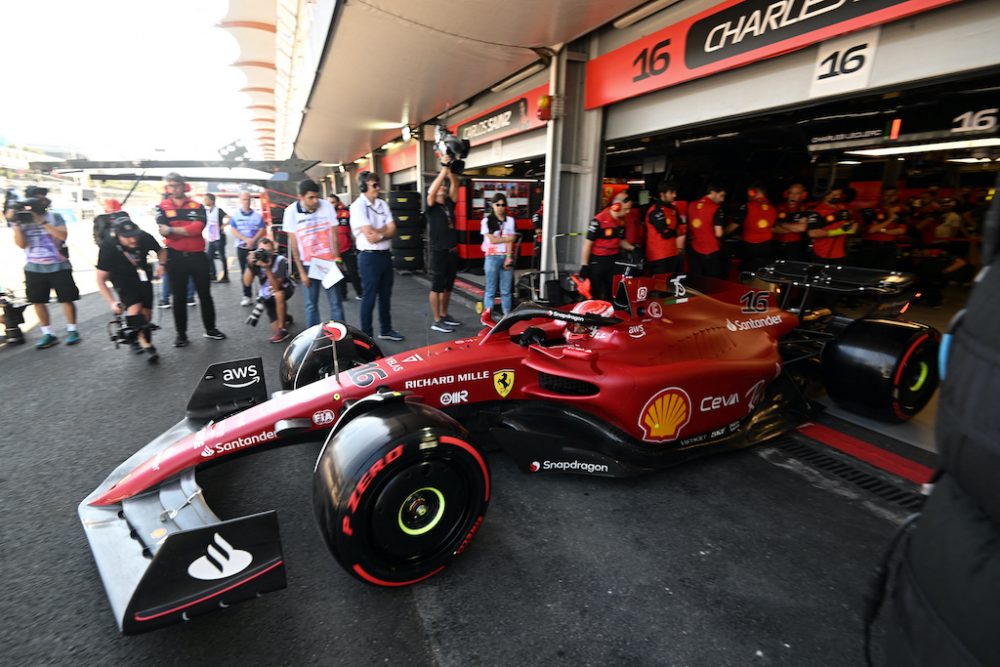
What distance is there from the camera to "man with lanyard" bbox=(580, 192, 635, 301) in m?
5.61

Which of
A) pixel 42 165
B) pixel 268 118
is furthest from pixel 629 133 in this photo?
pixel 268 118

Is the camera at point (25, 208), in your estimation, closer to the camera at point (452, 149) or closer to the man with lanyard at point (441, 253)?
the man with lanyard at point (441, 253)

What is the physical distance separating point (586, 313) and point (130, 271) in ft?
16.1

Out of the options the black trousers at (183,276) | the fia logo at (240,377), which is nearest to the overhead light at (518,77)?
the black trousers at (183,276)

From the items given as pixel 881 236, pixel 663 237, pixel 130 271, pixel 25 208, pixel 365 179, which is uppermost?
pixel 365 179

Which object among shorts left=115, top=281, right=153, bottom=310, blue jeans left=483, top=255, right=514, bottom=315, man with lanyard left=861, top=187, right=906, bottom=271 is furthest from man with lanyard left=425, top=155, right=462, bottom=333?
man with lanyard left=861, top=187, right=906, bottom=271

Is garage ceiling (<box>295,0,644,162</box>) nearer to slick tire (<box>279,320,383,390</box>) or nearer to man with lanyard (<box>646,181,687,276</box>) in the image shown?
man with lanyard (<box>646,181,687,276</box>)

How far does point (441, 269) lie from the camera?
227 inches

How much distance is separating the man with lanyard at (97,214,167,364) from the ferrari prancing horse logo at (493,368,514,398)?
4.17m

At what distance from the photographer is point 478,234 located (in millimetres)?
10852

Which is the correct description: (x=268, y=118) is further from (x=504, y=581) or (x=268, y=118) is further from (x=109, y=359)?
(x=504, y=581)

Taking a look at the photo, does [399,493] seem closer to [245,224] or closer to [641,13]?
[641,13]

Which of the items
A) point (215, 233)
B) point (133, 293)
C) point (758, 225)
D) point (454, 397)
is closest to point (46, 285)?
point (133, 293)

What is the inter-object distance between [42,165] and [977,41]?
17486 millimetres
